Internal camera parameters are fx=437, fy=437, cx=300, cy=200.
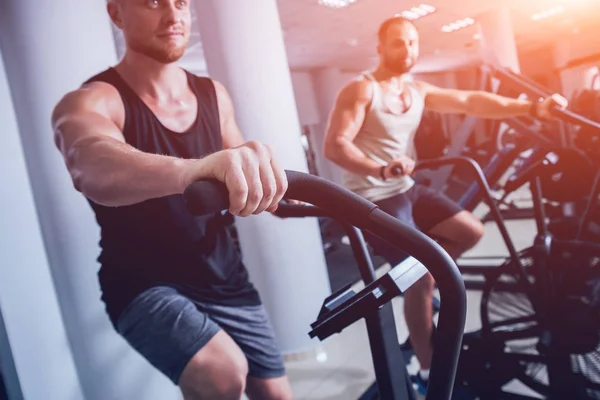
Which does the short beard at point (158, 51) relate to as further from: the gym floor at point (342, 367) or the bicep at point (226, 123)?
the gym floor at point (342, 367)

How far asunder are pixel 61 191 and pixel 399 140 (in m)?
1.44

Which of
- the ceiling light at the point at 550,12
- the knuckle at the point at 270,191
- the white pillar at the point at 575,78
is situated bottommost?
the knuckle at the point at 270,191

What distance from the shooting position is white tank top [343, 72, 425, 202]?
1.99 metres

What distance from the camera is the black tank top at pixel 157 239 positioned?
1183 millimetres

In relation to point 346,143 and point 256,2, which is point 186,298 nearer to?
point 346,143

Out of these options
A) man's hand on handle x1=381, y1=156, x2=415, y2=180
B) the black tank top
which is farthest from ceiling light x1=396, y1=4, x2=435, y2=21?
the black tank top

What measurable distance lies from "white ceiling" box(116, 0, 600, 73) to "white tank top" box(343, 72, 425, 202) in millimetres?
1303

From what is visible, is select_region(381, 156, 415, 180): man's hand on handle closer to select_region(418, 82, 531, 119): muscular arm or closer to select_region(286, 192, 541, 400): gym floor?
select_region(418, 82, 531, 119): muscular arm

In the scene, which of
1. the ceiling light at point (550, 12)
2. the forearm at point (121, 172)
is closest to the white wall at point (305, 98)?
the ceiling light at point (550, 12)

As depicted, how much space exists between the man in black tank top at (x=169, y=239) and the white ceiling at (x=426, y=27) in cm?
221

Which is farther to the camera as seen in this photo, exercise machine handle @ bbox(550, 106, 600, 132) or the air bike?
exercise machine handle @ bbox(550, 106, 600, 132)

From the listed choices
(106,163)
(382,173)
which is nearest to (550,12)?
(382,173)

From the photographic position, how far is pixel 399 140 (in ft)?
6.77

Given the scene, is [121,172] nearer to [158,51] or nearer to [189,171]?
[189,171]
